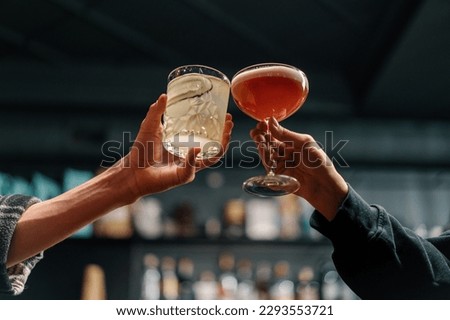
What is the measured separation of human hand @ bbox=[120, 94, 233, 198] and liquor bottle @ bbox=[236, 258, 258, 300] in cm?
251

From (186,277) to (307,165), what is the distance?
2.64 m

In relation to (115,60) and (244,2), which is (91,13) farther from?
(244,2)

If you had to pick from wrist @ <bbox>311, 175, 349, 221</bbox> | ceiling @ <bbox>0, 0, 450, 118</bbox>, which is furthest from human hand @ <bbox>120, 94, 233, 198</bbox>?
ceiling @ <bbox>0, 0, 450, 118</bbox>

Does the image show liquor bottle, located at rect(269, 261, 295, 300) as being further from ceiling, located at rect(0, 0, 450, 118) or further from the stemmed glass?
the stemmed glass

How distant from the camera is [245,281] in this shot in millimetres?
3779

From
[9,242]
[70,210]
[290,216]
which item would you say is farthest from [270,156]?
[290,216]

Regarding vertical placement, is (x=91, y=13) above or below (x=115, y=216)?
above

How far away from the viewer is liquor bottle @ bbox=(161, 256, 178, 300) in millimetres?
3670

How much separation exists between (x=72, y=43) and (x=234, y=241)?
5.35 ft

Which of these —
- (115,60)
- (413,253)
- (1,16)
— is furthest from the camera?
(115,60)

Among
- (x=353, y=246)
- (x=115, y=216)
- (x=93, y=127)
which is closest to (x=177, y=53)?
(x=93, y=127)

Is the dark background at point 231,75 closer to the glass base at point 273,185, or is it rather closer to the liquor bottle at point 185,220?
the liquor bottle at point 185,220

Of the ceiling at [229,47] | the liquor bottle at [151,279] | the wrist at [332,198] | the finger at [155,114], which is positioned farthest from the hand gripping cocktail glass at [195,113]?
the liquor bottle at [151,279]
